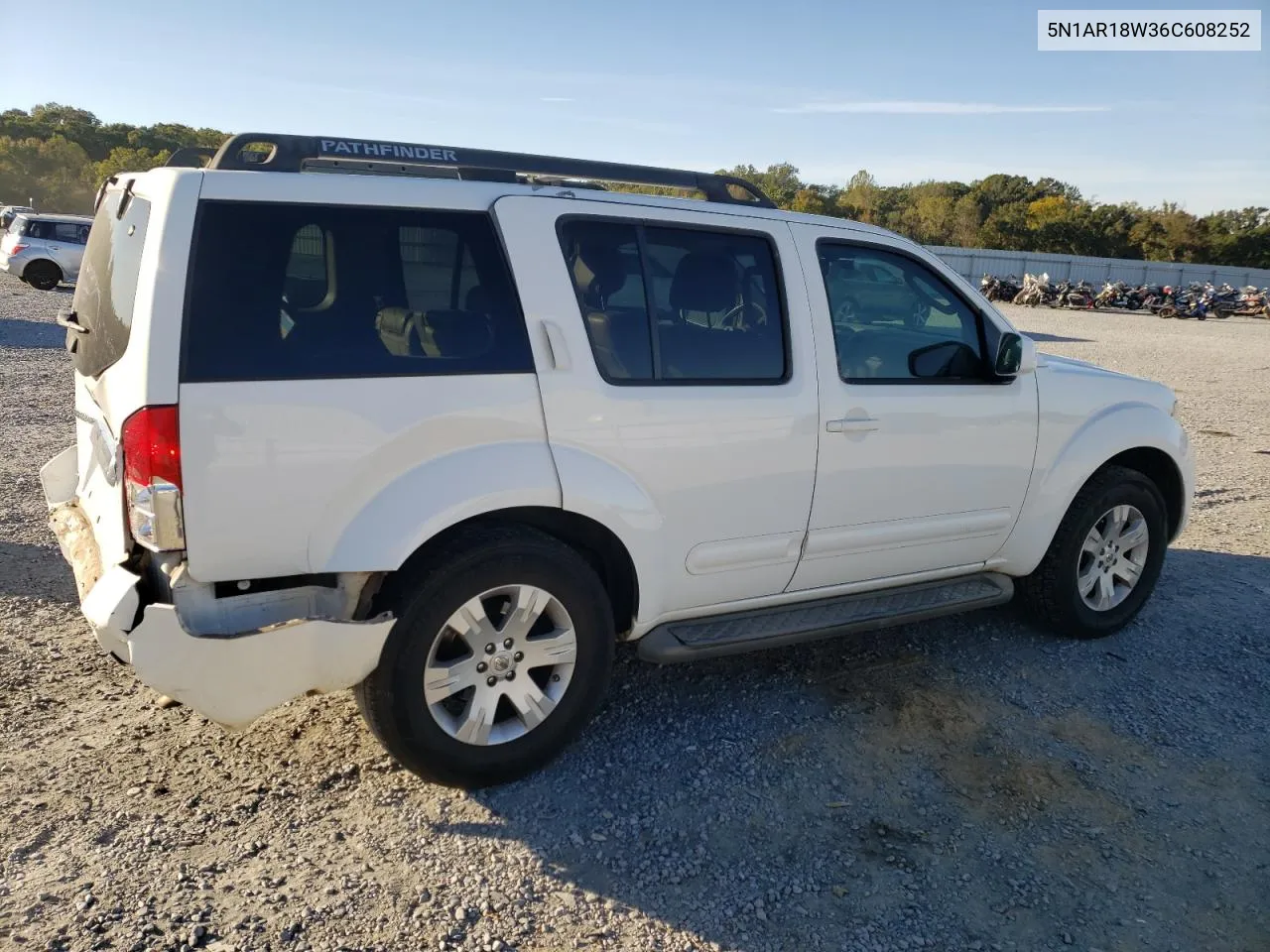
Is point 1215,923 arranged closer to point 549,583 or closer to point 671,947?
point 671,947

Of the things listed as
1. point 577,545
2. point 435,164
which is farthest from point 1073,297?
point 435,164

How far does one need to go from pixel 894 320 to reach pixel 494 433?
1926 mm

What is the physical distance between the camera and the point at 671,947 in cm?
270

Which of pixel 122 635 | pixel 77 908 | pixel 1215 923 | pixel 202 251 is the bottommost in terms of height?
pixel 1215 923

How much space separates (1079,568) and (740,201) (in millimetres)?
2523

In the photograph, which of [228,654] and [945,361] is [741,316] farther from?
[228,654]

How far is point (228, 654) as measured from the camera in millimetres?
2838

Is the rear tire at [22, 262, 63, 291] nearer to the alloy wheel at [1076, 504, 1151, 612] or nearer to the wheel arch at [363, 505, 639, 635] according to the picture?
the wheel arch at [363, 505, 639, 635]

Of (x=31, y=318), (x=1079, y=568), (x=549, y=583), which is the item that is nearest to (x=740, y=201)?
(x=549, y=583)

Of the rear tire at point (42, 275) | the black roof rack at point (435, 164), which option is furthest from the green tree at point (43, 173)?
the black roof rack at point (435, 164)

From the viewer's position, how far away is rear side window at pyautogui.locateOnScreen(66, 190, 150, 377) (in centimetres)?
296

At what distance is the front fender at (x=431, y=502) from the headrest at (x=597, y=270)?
0.61 m

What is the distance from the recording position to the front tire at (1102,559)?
4.74 m

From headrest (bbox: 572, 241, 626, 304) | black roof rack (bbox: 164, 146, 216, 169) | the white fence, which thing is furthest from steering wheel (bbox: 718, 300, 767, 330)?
the white fence
